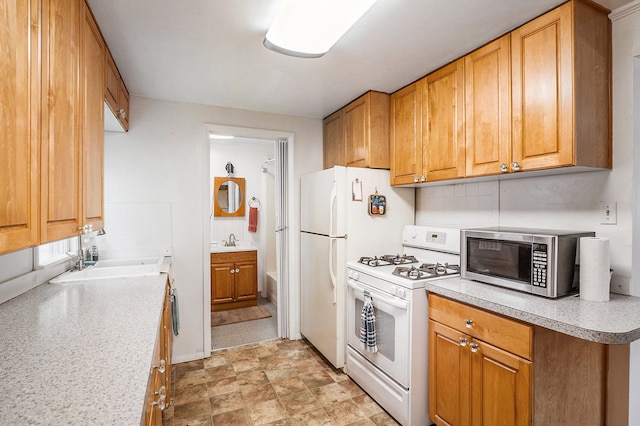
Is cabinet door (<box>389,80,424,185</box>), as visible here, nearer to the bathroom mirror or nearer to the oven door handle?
the oven door handle

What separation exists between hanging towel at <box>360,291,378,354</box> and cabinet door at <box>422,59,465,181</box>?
39.6 inches

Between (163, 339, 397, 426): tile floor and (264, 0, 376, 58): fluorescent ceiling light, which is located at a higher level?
(264, 0, 376, 58): fluorescent ceiling light

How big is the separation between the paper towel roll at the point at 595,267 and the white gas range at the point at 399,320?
707mm

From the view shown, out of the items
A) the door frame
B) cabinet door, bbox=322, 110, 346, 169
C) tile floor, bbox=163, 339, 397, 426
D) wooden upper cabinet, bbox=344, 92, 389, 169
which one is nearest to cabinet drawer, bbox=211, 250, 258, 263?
the door frame

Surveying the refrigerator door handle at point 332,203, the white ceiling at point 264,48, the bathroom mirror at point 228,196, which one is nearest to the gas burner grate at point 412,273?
the refrigerator door handle at point 332,203

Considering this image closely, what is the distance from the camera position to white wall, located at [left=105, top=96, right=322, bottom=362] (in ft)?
9.00

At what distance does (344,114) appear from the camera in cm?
304

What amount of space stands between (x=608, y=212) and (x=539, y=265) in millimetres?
483

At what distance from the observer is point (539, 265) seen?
1.60 meters

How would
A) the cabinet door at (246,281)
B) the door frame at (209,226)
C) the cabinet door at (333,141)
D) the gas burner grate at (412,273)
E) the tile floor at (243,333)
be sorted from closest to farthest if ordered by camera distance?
the gas burner grate at (412,273)
the door frame at (209,226)
the cabinet door at (333,141)
the tile floor at (243,333)
the cabinet door at (246,281)

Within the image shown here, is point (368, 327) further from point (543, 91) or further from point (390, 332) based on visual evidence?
point (543, 91)

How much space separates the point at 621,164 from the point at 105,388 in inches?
90.9

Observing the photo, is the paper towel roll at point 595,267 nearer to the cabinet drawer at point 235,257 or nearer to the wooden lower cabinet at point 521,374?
the wooden lower cabinet at point 521,374

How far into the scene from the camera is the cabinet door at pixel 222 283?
4.16 metres
